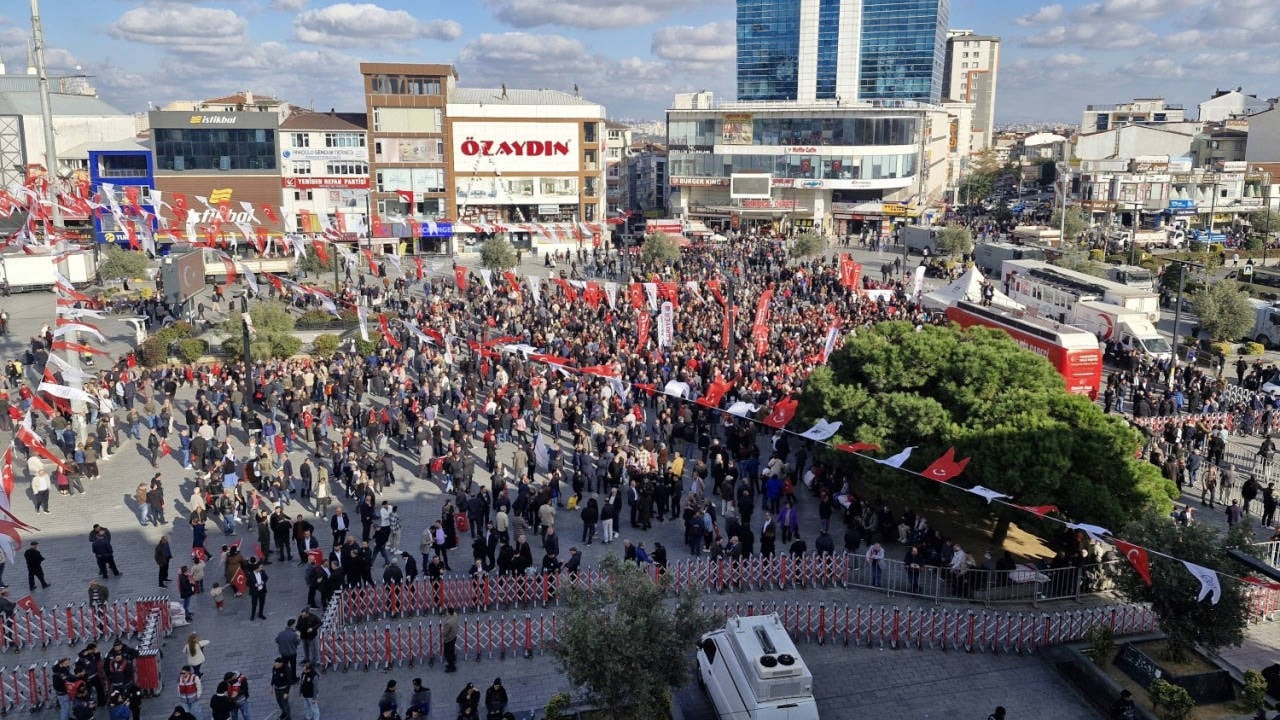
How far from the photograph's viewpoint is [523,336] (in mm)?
29547

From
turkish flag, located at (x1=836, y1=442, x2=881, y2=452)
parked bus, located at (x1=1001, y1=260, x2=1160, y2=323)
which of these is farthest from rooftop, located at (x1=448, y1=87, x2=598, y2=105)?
turkish flag, located at (x1=836, y1=442, x2=881, y2=452)

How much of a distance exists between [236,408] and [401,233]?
36004mm

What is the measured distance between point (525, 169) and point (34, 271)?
28900 mm

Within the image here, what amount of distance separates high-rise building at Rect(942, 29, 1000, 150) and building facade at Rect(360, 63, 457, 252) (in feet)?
396

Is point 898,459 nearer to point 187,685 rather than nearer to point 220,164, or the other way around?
point 187,685

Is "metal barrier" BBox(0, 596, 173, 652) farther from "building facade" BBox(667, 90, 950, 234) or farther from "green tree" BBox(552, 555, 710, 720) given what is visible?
"building facade" BBox(667, 90, 950, 234)

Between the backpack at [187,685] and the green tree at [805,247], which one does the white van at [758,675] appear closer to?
the backpack at [187,685]

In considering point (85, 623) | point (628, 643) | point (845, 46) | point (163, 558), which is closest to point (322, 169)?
point (163, 558)

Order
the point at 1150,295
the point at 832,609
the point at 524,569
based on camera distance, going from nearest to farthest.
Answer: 1. the point at 832,609
2. the point at 524,569
3. the point at 1150,295

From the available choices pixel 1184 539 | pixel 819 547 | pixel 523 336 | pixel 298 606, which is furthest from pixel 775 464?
pixel 523 336

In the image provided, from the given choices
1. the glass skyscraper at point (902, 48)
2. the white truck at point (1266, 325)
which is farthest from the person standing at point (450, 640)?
the glass skyscraper at point (902, 48)

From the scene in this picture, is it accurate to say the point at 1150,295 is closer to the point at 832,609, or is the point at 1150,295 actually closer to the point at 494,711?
the point at 832,609

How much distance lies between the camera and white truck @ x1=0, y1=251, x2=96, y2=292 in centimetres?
4351

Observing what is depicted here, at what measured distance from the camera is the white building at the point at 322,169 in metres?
Result: 59.6
